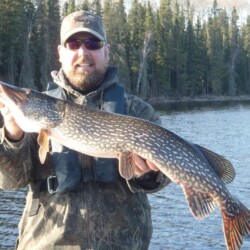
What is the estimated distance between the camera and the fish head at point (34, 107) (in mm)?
4078

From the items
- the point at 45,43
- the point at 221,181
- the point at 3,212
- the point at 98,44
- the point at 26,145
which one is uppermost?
the point at 45,43

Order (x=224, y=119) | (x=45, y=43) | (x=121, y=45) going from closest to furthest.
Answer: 1. (x=224, y=119)
2. (x=45, y=43)
3. (x=121, y=45)

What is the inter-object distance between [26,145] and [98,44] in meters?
1.03

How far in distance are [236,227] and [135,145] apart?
3.19ft

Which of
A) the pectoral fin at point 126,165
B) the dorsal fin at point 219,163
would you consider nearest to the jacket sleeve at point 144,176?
the pectoral fin at point 126,165

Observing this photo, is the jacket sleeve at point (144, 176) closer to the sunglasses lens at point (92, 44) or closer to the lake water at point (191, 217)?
the sunglasses lens at point (92, 44)

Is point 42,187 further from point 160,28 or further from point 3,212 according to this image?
point 160,28

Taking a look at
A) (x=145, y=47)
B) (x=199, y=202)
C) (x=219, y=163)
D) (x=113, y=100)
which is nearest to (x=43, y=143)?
(x=113, y=100)

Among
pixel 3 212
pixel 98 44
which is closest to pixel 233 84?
pixel 3 212

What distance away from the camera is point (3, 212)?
12.5 meters

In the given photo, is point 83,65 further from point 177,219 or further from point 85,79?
point 177,219

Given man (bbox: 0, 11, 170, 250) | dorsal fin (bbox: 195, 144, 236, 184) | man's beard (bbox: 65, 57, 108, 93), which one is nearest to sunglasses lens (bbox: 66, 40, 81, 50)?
man (bbox: 0, 11, 170, 250)

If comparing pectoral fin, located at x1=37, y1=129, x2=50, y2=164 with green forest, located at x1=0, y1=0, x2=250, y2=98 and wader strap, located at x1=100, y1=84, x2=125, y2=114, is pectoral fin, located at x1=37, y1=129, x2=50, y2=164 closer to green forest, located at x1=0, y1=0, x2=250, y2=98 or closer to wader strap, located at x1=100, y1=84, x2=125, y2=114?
wader strap, located at x1=100, y1=84, x2=125, y2=114

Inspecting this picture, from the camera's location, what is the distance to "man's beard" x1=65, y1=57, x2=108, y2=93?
4.25 metres
